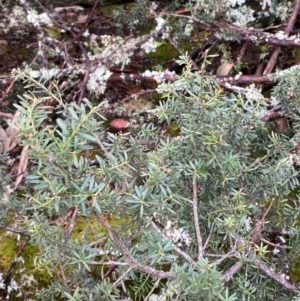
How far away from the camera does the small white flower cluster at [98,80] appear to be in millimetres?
1590

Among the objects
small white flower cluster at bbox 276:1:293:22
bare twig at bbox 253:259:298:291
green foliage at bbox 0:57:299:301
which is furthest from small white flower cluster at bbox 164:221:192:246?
small white flower cluster at bbox 276:1:293:22

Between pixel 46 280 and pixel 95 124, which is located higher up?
pixel 95 124

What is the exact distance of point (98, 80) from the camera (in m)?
1.60

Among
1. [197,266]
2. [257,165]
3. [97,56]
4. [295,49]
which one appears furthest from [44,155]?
[295,49]

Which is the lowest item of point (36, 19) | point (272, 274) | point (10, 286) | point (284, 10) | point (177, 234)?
point (10, 286)

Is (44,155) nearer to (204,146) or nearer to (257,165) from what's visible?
(204,146)

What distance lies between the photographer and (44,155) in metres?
0.69

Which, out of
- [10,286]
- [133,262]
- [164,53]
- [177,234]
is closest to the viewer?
[133,262]

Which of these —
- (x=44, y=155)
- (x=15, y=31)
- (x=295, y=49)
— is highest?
(x=44, y=155)

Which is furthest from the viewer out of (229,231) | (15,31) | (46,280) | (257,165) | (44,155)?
(15,31)

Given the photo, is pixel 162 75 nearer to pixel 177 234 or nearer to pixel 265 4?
pixel 265 4

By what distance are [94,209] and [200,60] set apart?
103cm

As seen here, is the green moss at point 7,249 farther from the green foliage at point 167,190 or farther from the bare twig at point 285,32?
the bare twig at point 285,32

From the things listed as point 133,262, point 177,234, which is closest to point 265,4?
point 177,234
